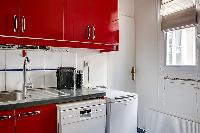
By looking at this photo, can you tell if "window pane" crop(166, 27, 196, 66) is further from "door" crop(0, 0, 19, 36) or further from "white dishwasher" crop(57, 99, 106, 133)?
"door" crop(0, 0, 19, 36)

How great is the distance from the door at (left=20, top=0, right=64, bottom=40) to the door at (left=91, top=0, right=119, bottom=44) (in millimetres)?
443

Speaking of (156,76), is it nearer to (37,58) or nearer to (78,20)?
(78,20)

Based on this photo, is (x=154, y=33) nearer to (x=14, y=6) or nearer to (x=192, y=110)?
(x=192, y=110)

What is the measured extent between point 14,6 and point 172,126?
2.35 m

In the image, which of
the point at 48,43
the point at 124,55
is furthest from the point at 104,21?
the point at 124,55

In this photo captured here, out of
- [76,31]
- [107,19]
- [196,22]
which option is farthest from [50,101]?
[196,22]

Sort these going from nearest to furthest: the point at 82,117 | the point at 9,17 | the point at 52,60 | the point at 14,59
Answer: the point at 9,17 < the point at 82,117 < the point at 14,59 < the point at 52,60

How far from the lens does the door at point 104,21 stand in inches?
94.1

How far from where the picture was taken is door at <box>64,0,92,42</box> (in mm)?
2180

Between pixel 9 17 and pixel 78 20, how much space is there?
2.40 ft

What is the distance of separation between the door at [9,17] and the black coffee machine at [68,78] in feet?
2.37

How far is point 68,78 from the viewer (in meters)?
2.43

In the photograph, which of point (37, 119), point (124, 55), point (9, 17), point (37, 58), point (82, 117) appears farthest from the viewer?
point (124, 55)

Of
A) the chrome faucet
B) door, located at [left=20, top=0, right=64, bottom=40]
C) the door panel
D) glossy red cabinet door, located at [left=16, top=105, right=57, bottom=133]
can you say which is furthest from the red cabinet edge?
the door panel
